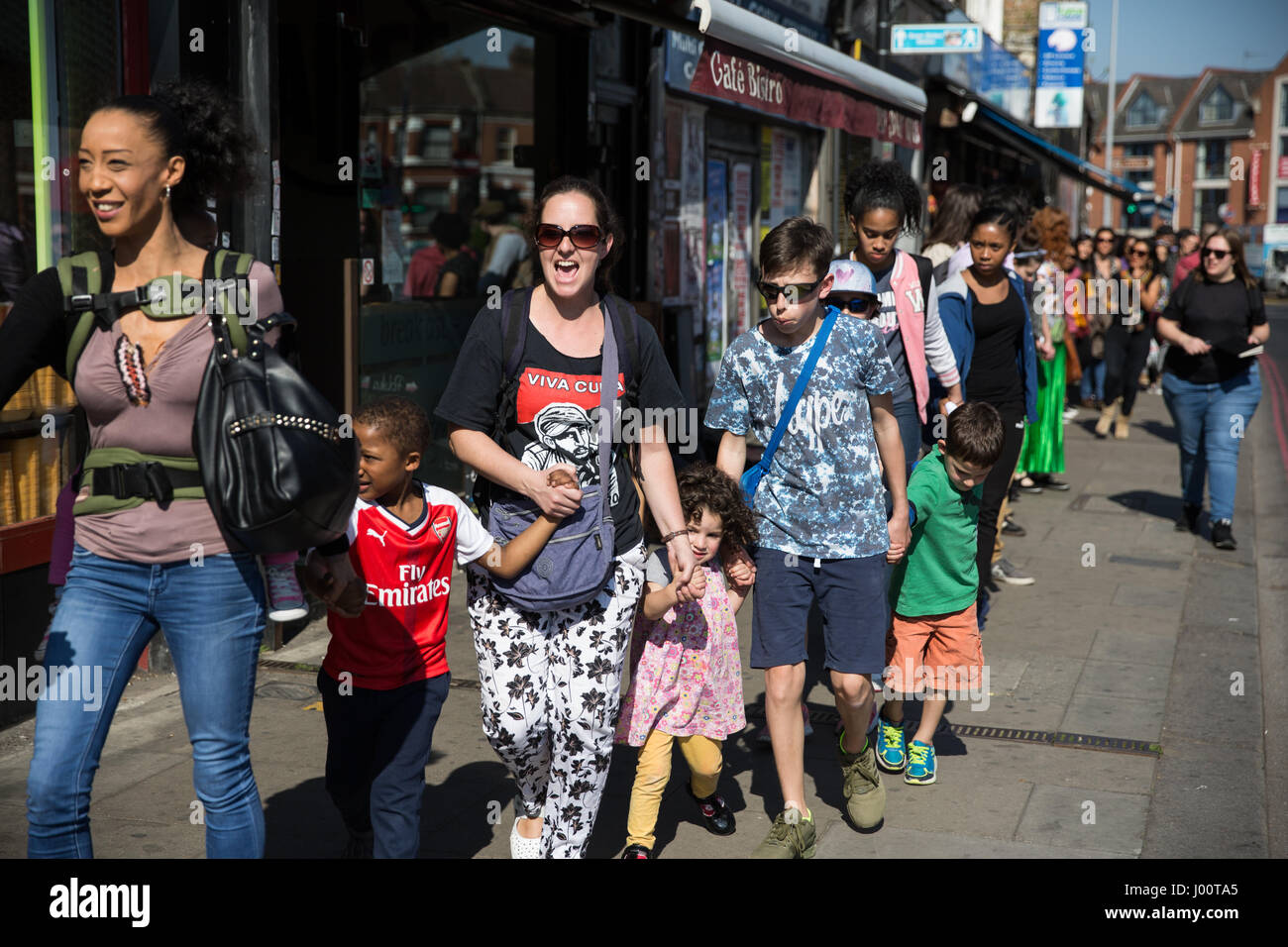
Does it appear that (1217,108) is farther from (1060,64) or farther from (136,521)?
(136,521)

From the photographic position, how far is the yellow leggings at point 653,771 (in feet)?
12.5

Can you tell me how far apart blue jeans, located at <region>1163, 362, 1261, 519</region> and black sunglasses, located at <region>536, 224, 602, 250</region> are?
20.7 ft

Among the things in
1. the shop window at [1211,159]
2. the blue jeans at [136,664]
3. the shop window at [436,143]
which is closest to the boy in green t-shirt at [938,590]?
the blue jeans at [136,664]

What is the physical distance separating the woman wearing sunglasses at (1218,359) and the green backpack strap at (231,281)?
708 cm

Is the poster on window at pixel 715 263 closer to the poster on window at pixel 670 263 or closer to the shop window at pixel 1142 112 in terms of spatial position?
the poster on window at pixel 670 263

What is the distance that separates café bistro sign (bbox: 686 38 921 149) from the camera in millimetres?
7738

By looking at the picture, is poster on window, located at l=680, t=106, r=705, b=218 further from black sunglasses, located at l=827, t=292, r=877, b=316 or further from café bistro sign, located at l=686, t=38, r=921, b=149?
black sunglasses, located at l=827, t=292, r=877, b=316

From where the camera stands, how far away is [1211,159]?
8388cm
